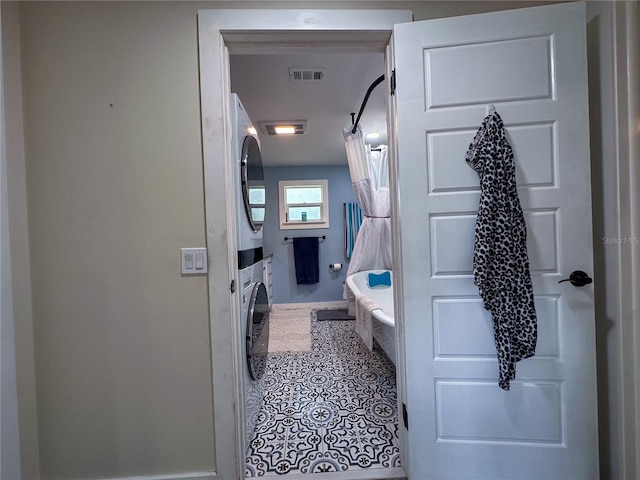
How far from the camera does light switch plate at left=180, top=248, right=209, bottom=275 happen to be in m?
1.09

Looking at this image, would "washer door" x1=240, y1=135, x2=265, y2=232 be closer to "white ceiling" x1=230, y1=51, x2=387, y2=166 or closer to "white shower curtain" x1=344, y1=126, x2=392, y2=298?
"white ceiling" x1=230, y1=51, x2=387, y2=166

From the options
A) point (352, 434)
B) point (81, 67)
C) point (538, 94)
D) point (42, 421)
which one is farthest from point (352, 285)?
point (81, 67)

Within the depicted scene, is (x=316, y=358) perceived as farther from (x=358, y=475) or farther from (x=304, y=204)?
(x=304, y=204)

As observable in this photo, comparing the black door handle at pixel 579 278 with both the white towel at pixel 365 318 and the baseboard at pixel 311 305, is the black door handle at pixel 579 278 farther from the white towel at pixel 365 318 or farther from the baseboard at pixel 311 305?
the baseboard at pixel 311 305

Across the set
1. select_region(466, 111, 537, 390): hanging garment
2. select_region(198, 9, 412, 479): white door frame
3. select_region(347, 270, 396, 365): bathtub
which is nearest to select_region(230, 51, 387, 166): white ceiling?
select_region(198, 9, 412, 479): white door frame

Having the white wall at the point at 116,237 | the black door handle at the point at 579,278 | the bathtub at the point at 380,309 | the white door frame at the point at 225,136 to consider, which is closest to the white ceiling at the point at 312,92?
the white door frame at the point at 225,136

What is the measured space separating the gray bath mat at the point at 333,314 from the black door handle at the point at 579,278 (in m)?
2.52

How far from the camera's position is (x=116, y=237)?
109cm

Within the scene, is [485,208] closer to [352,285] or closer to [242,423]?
[242,423]

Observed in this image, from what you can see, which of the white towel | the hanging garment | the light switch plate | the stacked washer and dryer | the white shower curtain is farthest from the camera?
the white shower curtain

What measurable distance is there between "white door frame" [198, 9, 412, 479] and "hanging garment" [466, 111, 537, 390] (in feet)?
2.49

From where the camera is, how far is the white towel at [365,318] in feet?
6.89

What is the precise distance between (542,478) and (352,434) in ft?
2.75

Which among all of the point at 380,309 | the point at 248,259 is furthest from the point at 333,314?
the point at 248,259
